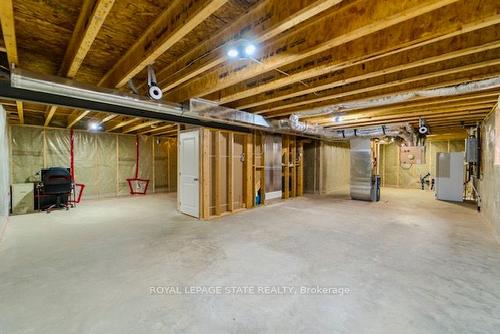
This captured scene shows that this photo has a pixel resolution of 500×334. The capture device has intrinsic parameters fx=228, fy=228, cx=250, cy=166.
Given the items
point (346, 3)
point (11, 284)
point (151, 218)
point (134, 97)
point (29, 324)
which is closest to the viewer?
point (29, 324)

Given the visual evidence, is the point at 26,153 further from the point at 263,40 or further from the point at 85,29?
the point at 263,40

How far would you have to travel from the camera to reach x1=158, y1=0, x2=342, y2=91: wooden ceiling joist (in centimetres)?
152

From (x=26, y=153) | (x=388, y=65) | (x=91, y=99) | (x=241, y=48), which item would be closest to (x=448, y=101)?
(x=388, y=65)

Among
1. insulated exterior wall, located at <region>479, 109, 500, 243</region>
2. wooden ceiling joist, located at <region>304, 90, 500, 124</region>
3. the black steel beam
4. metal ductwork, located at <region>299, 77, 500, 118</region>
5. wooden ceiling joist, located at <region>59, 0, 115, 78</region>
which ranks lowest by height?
insulated exterior wall, located at <region>479, 109, 500, 243</region>

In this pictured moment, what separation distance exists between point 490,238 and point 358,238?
1971 mm

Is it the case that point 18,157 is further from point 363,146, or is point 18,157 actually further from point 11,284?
point 363,146

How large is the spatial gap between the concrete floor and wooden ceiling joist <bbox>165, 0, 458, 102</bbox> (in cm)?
212

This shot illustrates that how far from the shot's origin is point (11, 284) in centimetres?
214

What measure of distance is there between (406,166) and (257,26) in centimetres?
1011

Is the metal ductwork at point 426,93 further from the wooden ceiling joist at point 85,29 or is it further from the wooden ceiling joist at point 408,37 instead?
the wooden ceiling joist at point 85,29

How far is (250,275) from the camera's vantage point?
231 cm

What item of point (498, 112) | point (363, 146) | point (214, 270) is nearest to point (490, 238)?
point (498, 112)

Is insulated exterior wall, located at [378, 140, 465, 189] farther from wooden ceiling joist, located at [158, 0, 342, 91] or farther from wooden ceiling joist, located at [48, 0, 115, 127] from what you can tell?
wooden ceiling joist, located at [48, 0, 115, 127]

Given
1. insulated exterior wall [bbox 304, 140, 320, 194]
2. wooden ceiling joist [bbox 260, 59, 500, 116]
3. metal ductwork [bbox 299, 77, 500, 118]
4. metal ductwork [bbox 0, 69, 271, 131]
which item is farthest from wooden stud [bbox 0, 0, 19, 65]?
insulated exterior wall [bbox 304, 140, 320, 194]
